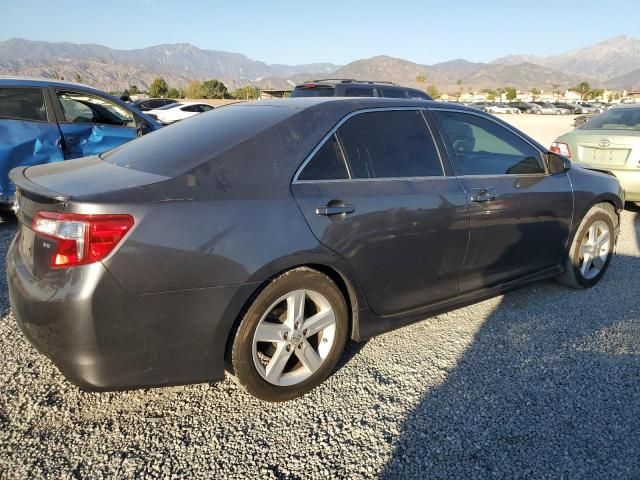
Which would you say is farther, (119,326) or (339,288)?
(339,288)

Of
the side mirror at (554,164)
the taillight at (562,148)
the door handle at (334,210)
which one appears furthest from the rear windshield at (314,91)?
the door handle at (334,210)

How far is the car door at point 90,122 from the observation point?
567 centimetres

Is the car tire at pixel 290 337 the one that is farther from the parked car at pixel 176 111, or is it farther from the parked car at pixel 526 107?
the parked car at pixel 526 107

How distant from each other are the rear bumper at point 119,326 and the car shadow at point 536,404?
1.02m

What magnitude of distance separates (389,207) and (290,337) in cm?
91

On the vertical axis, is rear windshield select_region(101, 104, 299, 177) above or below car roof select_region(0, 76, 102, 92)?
below

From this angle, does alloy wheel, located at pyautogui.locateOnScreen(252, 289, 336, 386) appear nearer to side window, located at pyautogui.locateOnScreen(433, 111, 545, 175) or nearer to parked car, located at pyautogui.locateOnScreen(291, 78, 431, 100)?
side window, located at pyautogui.locateOnScreen(433, 111, 545, 175)

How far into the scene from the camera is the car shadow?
217cm

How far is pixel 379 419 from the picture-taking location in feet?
8.06

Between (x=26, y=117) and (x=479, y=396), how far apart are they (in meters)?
5.55

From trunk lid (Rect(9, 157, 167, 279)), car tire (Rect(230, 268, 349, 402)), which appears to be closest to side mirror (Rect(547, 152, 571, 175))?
car tire (Rect(230, 268, 349, 402))

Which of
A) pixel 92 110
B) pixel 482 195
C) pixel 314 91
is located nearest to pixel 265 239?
pixel 482 195

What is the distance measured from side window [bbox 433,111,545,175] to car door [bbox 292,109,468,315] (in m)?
0.24

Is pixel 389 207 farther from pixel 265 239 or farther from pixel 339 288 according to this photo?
pixel 265 239
